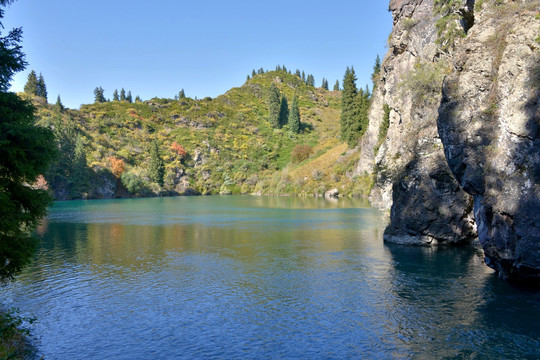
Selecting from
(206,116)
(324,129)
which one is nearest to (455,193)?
(324,129)

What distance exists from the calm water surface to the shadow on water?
0.24 feet

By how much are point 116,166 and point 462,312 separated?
12338 centimetres

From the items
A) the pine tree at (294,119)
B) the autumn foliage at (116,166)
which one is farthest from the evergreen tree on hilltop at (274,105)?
the autumn foliage at (116,166)

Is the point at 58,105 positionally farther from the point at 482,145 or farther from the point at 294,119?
the point at 482,145

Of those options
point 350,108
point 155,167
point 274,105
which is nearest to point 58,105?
point 155,167

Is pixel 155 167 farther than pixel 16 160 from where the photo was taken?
Yes

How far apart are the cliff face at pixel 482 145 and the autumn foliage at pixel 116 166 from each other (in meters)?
107

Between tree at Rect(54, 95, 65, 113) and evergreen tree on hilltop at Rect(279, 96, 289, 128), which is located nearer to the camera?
tree at Rect(54, 95, 65, 113)

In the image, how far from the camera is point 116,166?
5044 inches

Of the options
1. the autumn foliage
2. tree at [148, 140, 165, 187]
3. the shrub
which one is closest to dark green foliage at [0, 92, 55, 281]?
the autumn foliage

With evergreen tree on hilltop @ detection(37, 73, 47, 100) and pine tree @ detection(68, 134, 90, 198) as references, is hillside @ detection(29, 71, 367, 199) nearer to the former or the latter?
pine tree @ detection(68, 134, 90, 198)

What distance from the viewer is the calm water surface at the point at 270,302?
55.8 ft

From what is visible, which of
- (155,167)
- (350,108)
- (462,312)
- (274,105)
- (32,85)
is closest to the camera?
(462,312)

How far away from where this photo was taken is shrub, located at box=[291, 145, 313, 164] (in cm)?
13762
